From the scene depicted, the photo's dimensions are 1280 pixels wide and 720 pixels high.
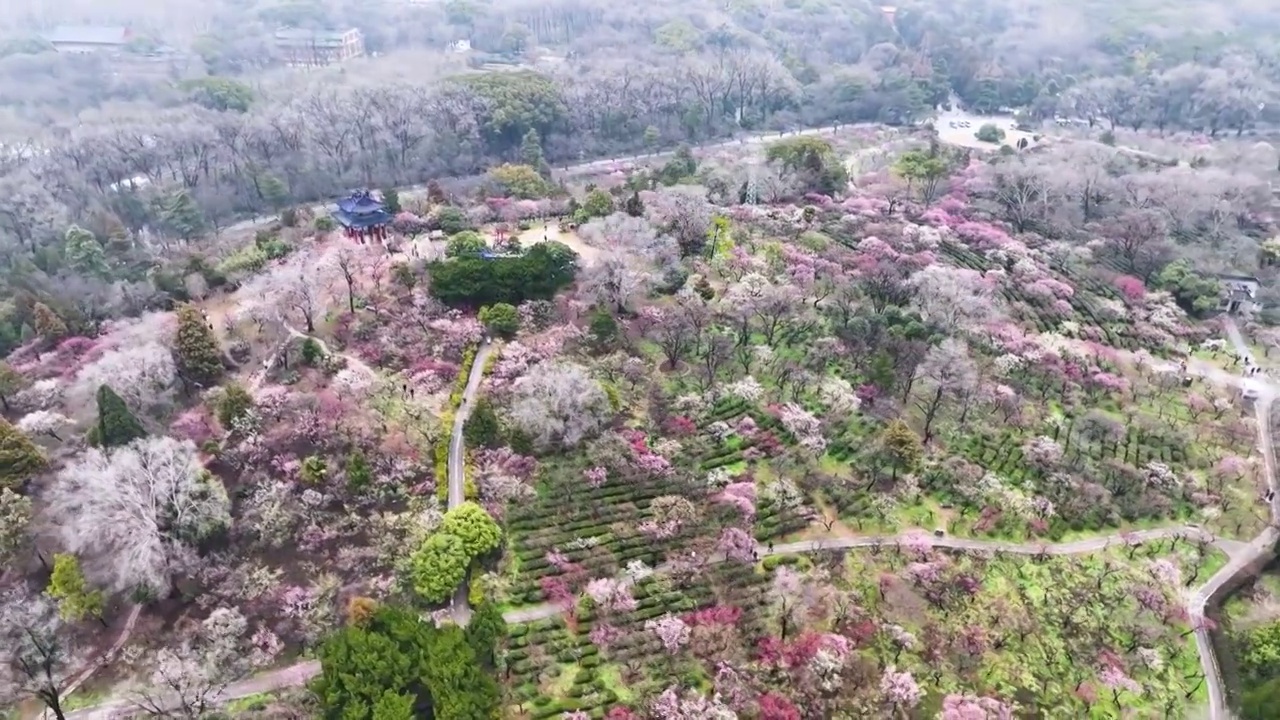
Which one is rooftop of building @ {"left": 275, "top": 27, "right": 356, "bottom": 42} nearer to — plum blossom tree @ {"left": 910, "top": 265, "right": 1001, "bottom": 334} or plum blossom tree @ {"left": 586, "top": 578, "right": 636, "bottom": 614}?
plum blossom tree @ {"left": 910, "top": 265, "right": 1001, "bottom": 334}

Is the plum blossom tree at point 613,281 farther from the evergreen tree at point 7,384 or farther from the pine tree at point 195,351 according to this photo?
the evergreen tree at point 7,384

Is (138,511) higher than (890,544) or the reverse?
higher

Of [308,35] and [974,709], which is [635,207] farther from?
[308,35]

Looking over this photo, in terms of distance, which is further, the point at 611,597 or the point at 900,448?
the point at 900,448

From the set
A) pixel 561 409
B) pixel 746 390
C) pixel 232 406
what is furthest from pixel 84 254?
pixel 746 390

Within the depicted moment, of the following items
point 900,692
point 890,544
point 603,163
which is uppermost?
point 603,163

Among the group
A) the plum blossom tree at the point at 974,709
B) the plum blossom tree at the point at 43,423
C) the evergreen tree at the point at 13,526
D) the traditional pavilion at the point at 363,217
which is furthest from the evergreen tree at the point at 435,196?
the plum blossom tree at the point at 974,709
